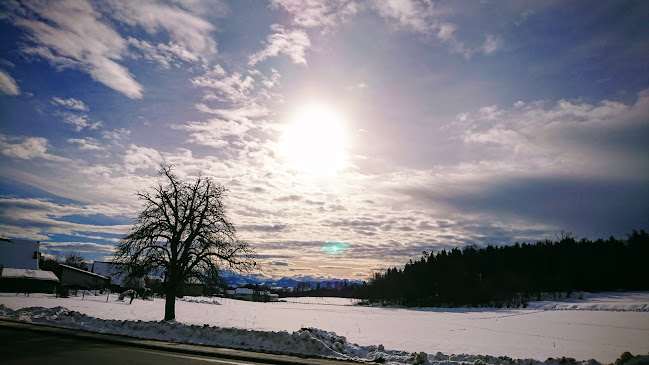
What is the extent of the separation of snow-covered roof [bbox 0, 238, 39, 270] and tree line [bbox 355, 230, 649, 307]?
4100 inches

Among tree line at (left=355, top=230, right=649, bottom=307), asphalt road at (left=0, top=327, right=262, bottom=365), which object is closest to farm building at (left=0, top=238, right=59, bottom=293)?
asphalt road at (left=0, top=327, right=262, bottom=365)

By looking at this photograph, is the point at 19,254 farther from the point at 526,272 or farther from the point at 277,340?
the point at 526,272

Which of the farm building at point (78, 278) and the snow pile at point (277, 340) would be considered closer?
the snow pile at point (277, 340)

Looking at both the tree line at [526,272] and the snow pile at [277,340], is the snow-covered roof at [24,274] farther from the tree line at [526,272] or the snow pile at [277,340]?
the tree line at [526,272]

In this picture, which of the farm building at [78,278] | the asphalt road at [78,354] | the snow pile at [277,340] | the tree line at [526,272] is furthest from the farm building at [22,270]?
the tree line at [526,272]

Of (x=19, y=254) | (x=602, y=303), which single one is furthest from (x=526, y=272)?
(x=19, y=254)

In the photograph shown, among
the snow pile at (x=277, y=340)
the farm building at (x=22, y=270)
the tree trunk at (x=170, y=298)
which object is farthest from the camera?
the farm building at (x=22, y=270)

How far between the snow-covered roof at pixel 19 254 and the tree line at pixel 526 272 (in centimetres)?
10415

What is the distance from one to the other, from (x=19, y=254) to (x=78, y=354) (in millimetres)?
92243

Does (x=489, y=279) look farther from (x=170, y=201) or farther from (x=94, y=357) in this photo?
(x=94, y=357)

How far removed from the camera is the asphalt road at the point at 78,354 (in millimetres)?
11539

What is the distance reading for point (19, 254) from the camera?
82.6 metres

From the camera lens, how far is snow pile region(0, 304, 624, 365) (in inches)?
551

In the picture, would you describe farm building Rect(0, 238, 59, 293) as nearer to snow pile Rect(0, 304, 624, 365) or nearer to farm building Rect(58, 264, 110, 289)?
farm building Rect(58, 264, 110, 289)
